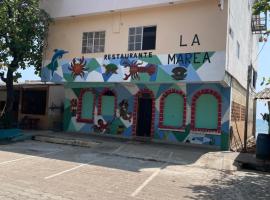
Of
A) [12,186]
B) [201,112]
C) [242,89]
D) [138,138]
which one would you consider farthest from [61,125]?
[12,186]

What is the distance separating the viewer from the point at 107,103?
2092 cm

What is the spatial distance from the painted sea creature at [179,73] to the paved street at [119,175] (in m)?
3.43

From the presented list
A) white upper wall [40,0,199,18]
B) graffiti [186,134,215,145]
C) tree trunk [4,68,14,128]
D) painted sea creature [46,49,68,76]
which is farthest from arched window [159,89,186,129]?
tree trunk [4,68,14,128]

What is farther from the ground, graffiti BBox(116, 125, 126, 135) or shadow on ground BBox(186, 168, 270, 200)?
graffiti BBox(116, 125, 126, 135)

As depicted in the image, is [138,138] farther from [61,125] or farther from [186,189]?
[186,189]

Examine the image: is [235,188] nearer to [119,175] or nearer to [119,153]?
[119,175]

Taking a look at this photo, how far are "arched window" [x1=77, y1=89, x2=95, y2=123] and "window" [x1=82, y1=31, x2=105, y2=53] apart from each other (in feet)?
9.96

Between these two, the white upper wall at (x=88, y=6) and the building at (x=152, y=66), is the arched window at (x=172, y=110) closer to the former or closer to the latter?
the building at (x=152, y=66)

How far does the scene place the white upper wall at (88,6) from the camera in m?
17.2

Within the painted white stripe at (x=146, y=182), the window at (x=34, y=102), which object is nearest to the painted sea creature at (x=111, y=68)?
the painted white stripe at (x=146, y=182)

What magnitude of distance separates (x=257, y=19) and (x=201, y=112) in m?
11.5

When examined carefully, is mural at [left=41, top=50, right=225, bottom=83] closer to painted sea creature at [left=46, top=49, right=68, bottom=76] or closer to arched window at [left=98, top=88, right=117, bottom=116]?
painted sea creature at [left=46, top=49, right=68, bottom=76]

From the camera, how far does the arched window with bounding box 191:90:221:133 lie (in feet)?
58.0

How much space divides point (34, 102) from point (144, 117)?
8393 mm
